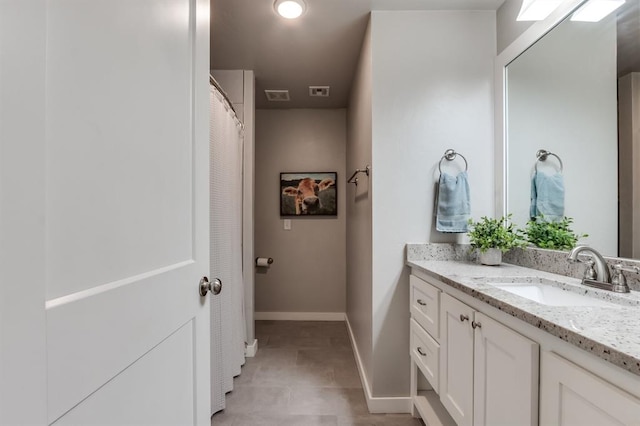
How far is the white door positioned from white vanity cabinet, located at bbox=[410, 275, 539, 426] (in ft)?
3.04

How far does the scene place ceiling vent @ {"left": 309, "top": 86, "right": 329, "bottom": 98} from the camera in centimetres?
289

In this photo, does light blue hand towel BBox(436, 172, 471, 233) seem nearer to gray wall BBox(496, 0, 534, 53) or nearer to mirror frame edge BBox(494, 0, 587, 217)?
mirror frame edge BBox(494, 0, 587, 217)

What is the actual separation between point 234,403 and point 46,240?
1.82 m

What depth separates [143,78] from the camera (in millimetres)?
675

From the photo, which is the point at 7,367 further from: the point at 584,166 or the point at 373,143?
the point at 584,166

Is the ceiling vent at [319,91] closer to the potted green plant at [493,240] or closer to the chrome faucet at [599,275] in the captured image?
the potted green plant at [493,240]

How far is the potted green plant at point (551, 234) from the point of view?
1.40m

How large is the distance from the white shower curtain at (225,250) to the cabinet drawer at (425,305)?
1.15 metres

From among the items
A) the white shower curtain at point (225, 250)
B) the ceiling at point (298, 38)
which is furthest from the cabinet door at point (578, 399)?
the ceiling at point (298, 38)

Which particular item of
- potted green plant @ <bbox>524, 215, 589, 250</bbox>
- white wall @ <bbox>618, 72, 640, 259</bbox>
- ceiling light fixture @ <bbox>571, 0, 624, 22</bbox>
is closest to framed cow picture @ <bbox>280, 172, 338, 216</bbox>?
potted green plant @ <bbox>524, 215, 589, 250</bbox>

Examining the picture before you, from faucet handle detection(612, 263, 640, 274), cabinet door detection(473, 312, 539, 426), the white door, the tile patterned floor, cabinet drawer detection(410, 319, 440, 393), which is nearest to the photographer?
the white door

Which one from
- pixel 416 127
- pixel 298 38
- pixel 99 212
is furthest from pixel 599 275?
pixel 298 38

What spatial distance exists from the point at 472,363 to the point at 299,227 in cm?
253

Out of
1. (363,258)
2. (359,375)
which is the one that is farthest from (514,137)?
(359,375)
